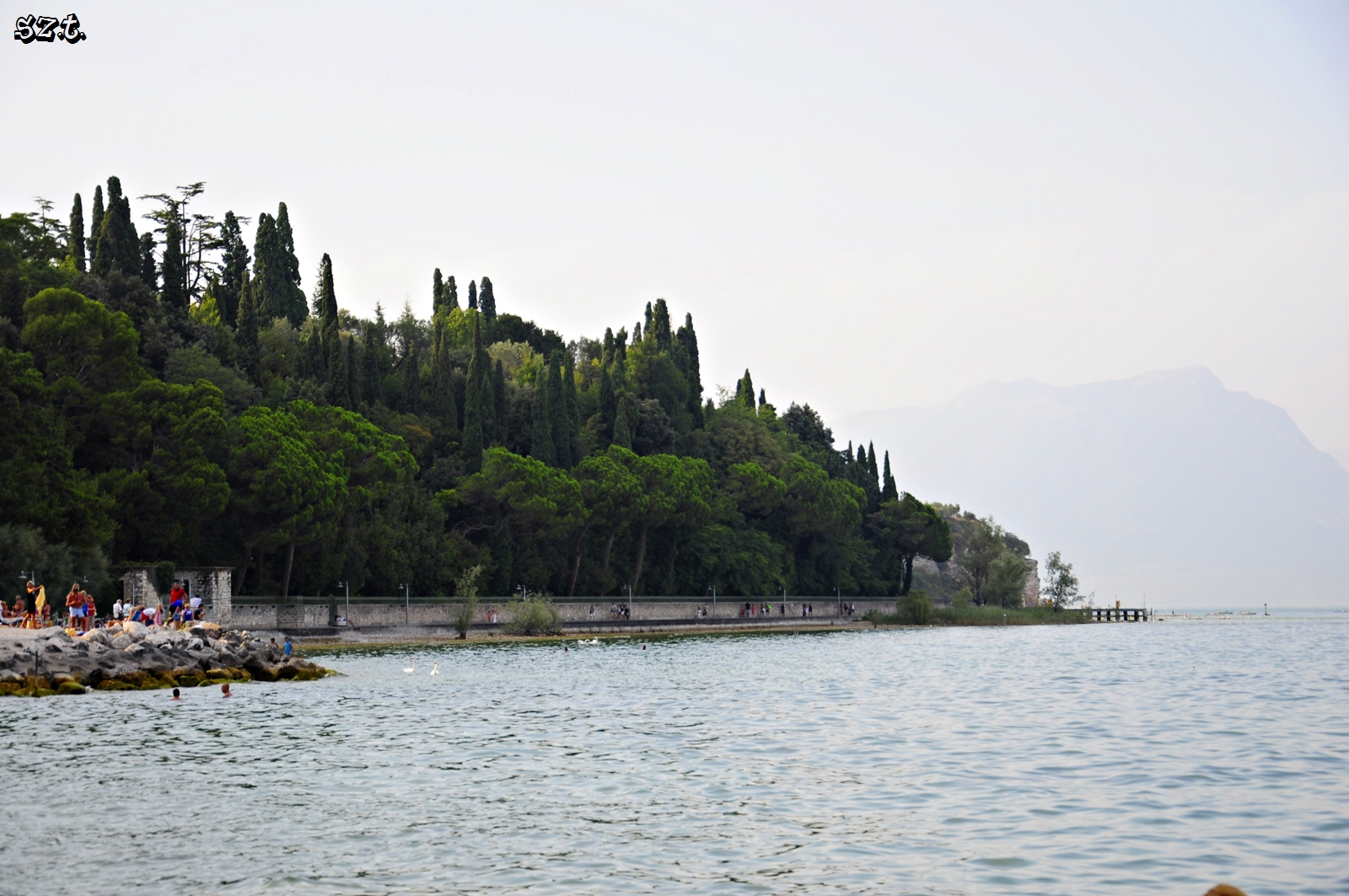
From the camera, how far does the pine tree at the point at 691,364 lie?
12488 cm

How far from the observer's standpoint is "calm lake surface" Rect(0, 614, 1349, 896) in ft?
44.0

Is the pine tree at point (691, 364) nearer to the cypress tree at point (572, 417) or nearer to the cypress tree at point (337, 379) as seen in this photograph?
the cypress tree at point (572, 417)

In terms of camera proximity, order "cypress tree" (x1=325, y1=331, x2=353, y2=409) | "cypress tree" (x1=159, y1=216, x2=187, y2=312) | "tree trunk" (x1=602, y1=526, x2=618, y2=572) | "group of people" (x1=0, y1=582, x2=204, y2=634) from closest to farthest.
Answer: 1. "group of people" (x1=0, y1=582, x2=204, y2=634)
2. "cypress tree" (x1=159, y1=216, x2=187, y2=312)
3. "cypress tree" (x1=325, y1=331, x2=353, y2=409)
4. "tree trunk" (x1=602, y1=526, x2=618, y2=572)

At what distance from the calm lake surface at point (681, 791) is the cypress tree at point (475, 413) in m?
48.8

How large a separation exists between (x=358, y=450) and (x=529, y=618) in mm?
14372

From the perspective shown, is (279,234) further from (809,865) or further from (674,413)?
(809,865)

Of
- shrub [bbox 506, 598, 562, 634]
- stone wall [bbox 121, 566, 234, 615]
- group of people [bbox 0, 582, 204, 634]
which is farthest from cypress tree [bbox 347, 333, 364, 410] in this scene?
group of people [bbox 0, 582, 204, 634]

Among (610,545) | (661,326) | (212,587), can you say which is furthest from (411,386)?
(661,326)

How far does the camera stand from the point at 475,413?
88.4 meters

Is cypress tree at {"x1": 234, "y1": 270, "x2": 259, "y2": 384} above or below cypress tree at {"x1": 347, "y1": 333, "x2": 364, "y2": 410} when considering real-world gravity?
above

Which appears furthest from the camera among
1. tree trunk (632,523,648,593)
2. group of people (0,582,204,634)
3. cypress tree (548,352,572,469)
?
tree trunk (632,523,648,593)

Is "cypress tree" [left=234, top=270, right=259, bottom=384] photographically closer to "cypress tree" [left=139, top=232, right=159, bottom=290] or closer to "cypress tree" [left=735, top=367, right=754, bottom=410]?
"cypress tree" [left=139, top=232, right=159, bottom=290]

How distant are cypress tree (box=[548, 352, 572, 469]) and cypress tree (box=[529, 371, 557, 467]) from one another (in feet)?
2.51

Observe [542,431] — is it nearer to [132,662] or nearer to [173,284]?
[173,284]
